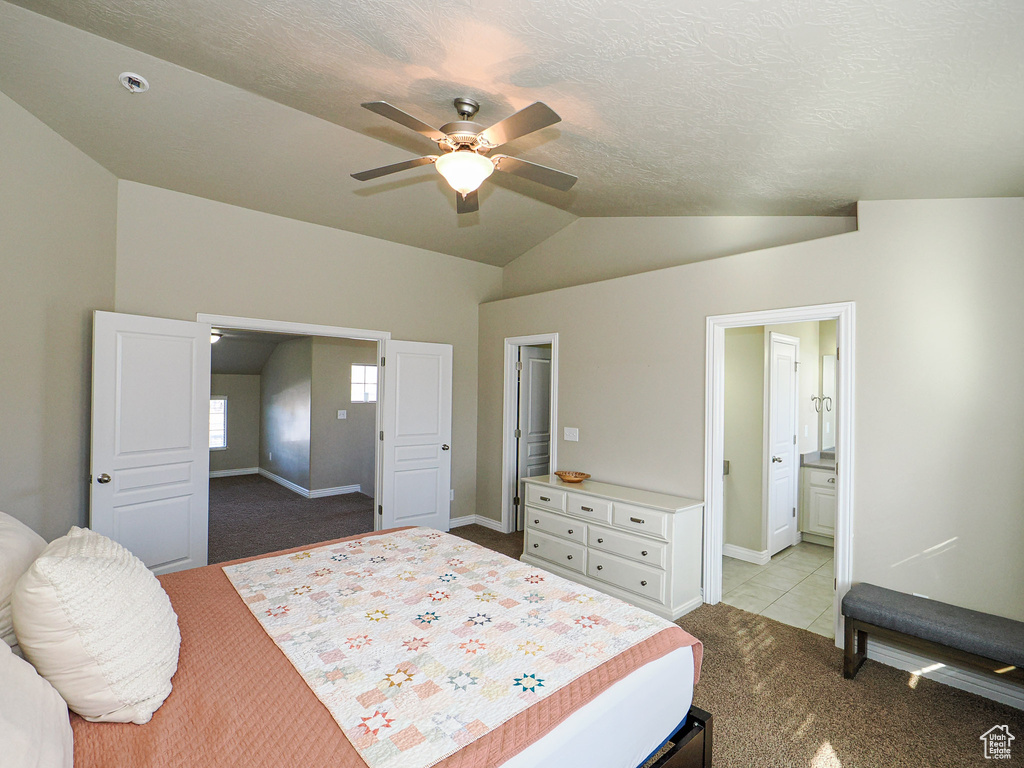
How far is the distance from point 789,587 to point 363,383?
19.1 feet

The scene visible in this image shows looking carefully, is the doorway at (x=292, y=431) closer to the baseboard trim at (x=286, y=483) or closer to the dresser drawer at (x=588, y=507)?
the baseboard trim at (x=286, y=483)

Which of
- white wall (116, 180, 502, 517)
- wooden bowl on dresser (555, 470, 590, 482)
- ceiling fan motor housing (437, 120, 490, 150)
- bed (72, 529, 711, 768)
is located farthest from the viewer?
wooden bowl on dresser (555, 470, 590, 482)

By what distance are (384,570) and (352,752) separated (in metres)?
1.14

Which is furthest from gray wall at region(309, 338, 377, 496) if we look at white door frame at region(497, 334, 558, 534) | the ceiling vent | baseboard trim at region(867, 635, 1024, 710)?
baseboard trim at region(867, 635, 1024, 710)

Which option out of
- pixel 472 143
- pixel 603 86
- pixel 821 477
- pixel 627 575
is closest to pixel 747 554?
pixel 821 477

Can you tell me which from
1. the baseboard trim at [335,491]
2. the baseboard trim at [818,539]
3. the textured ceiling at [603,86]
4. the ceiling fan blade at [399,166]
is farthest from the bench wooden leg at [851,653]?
the baseboard trim at [335,491]

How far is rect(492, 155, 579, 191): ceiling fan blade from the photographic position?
226 centimetres

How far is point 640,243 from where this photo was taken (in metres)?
4.35

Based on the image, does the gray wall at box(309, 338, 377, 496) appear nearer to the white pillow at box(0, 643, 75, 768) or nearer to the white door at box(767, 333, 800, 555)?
the white door at box(767, 333, 800, 555)

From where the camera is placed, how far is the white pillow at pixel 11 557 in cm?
128

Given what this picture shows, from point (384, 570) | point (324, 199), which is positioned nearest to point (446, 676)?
point (384, 570)

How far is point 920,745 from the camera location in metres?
2.13

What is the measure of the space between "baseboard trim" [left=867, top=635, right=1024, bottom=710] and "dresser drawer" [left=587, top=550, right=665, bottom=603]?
3.84 ft

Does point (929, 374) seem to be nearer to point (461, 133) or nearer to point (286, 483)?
point (461, 133)
